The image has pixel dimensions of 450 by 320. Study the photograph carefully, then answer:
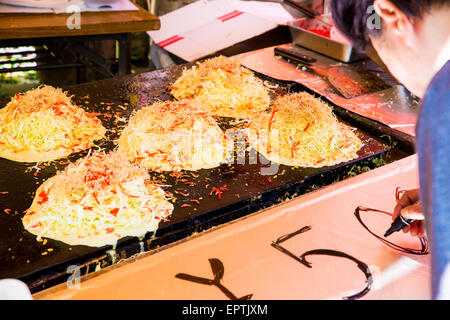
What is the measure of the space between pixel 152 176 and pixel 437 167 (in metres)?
1.71

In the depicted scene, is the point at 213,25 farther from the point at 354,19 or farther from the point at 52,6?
the point at 354,19

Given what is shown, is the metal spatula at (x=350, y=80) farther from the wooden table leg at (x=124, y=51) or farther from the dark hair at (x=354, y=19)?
the dark hair at (x=354, y=19)

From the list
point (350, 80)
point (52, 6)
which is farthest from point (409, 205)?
point (52, 6)

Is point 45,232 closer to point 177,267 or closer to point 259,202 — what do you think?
point 177,267

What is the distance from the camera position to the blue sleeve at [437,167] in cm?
77

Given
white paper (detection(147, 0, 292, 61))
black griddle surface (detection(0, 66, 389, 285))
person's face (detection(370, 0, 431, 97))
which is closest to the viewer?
person's face (detection(370, 0, 431, 97))

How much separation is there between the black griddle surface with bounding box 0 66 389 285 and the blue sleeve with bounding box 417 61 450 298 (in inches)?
51.8

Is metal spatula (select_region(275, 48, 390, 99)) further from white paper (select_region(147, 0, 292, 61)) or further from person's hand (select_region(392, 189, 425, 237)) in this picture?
person's hand (select_region(392, 189, 425, 237))

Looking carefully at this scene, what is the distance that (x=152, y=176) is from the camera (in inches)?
91.2

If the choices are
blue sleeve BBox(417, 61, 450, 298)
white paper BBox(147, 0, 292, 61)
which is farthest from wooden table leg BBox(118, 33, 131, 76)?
blue sleeve BBox(417, 61, 450, 298)

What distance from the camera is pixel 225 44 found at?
406 centimetres

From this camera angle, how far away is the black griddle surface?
172 cm

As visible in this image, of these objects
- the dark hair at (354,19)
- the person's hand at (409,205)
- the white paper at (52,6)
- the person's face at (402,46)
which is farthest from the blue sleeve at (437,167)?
the white paper at (52,6)

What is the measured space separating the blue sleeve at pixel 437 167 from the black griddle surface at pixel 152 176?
131cm
